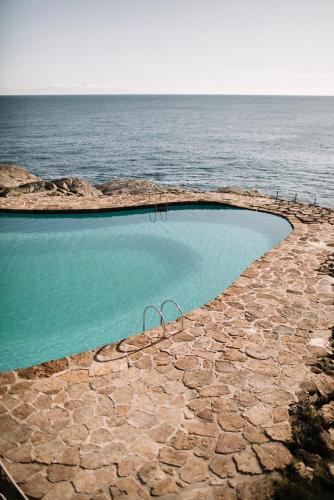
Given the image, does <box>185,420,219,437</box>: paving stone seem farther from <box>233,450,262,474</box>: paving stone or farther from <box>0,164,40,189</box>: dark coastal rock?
<box>0,164,40,189</box>: dark coastal rock

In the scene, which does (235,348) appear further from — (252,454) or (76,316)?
(76,316)

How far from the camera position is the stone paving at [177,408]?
4699mm

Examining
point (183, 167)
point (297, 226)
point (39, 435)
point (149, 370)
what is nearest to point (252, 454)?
point (149, 370)

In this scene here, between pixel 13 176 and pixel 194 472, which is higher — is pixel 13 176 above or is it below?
above

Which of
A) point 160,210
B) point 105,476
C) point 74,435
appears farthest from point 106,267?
point 105,476

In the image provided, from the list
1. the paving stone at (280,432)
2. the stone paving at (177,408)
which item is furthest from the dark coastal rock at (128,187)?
the paving stone at (280,432)

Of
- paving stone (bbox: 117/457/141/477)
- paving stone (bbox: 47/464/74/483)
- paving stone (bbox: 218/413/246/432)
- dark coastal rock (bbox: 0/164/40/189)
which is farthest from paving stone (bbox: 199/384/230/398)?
dark coastal rock (bbox: 0/164/40/189)

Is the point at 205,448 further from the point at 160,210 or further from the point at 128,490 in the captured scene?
the point at 160,210

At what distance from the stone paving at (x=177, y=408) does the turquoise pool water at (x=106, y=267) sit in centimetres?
187

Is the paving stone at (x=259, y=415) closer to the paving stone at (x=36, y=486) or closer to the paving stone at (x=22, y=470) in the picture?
the paving stone at (x=36, y=486)

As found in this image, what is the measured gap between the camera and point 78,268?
12602mm

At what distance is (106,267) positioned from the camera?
41.7 ft

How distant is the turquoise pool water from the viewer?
30.3 feet

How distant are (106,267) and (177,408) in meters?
7.59
